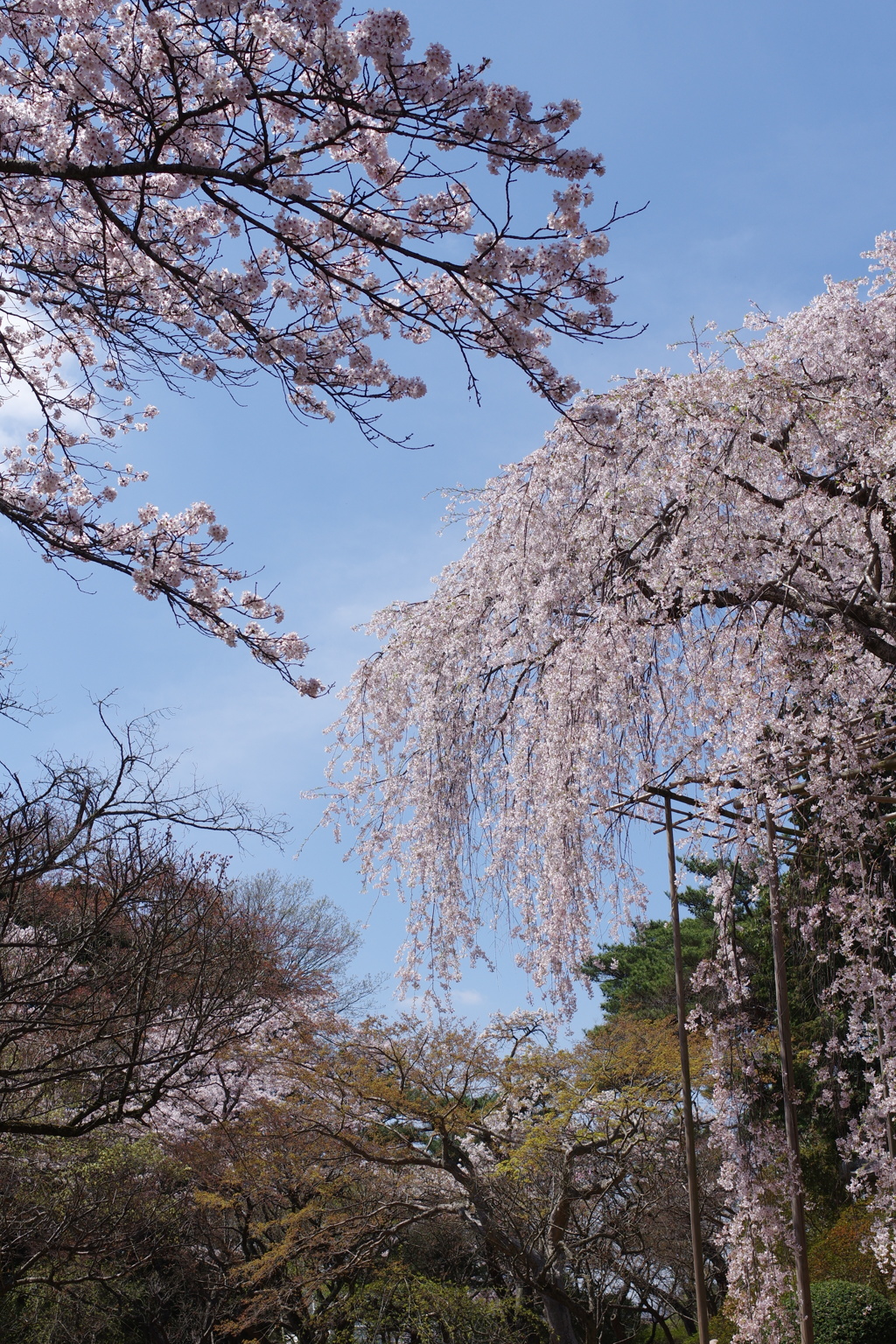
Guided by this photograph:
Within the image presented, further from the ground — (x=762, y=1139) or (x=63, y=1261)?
(x=762, y=1139)

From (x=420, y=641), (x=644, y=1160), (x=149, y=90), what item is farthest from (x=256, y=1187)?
(x=149, y=90)

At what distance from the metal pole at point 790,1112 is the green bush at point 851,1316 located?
356 centimetres

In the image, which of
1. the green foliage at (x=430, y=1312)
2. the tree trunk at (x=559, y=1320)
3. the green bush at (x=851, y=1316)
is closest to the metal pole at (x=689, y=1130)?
the tree trunk at (x=559, y=1320)

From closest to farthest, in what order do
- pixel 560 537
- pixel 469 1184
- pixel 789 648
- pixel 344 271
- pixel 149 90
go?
1. pixel 149 90
2. pixel 344 271
3. pixel 789 648
4. pixel 560 537
5. pixel 469 1184

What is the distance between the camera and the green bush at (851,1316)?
23.6 ft

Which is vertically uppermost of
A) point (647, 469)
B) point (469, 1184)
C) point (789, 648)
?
point (647, 469)

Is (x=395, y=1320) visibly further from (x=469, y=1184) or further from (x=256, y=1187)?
(x=469, y=1184)

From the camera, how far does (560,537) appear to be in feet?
18.6

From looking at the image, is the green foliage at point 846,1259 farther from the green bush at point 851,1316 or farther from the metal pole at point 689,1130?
the metal pole at point 689,1130

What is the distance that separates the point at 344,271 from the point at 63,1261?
21.2 feet

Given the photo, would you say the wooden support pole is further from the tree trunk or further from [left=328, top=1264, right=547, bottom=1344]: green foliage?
[left=328, top=1264, right=547, bottom=1344]: green foliage

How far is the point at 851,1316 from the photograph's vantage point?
729cm

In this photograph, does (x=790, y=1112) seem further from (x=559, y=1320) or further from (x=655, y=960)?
(x=655, y=960)

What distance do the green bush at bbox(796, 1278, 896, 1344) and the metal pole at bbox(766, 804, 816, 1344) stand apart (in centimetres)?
356
